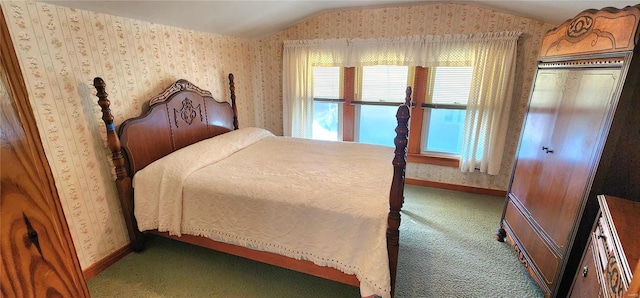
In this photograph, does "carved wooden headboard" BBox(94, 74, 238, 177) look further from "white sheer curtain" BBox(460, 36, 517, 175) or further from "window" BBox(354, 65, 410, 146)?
"white sheer curtain" BBox(460, 36, 517, 175)

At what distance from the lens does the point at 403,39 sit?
125 inches

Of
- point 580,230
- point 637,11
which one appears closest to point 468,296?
point 580,230

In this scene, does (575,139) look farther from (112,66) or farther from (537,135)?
(112,66)

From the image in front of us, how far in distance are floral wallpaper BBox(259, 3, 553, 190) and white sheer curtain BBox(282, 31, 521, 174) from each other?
13 cm

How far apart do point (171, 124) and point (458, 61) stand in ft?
9.98

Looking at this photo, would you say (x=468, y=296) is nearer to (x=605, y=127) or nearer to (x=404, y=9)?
(x=605, y=127)

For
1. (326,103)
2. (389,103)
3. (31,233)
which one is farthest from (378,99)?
(31,233)

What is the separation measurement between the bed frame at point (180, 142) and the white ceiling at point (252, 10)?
1.79 ft

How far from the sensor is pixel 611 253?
104 cm

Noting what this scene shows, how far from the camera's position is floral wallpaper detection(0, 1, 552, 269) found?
1.68 meters

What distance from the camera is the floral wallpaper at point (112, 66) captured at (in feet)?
5.51

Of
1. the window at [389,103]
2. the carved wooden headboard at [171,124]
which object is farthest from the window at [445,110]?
the carved wooden headboard at [171,124]

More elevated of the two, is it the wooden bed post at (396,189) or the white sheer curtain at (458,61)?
the white sheer curtain at (458,61)

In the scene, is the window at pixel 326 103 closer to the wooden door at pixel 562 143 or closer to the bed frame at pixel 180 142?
the bed frame at pixel 180 142
